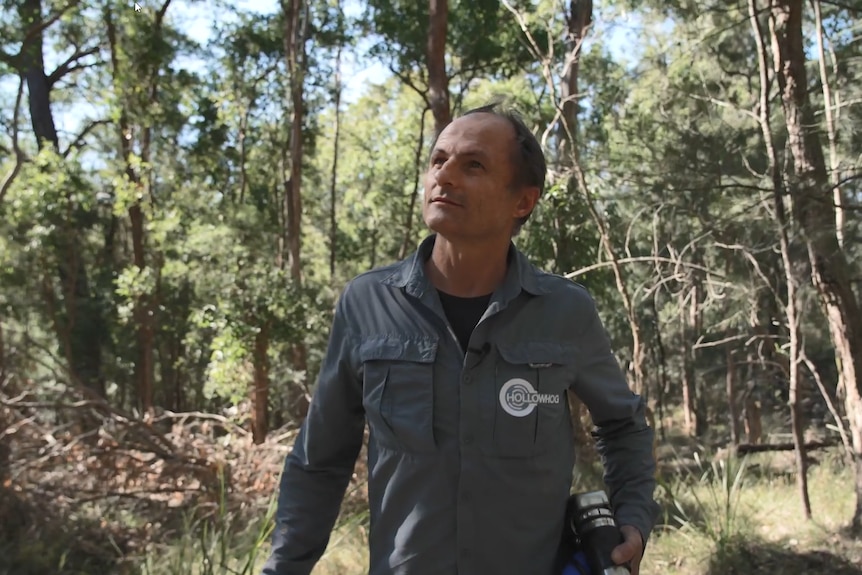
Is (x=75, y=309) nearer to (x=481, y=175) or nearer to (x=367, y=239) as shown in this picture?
(x=367, y=239)

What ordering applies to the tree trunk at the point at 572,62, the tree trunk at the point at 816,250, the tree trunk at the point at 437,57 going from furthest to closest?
the tree trunk at the point at 437,57, the tree trunk at the point at 572,62, the tree trunk at the point at 816,250

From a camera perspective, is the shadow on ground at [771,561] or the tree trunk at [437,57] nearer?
the shadow on ground at [771,561]

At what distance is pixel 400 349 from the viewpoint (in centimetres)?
143

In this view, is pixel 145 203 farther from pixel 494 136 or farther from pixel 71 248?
pixel 494 136

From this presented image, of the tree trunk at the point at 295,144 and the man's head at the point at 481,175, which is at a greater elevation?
the tree trunk at the point at 295,144

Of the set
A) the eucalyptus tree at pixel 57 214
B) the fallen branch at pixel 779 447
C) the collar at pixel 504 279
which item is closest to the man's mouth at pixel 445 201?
the collar at pixel 504 279

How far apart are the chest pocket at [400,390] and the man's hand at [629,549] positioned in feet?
1.36

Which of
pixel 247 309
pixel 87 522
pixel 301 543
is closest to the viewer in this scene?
pixel 301 543

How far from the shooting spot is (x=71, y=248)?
14.2 metres

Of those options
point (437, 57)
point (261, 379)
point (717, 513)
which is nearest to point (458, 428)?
point (717, 513)

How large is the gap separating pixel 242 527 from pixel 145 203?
31.7ft

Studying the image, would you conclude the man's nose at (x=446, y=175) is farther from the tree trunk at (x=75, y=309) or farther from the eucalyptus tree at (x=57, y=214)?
the tree trunk at (x=75, y=309)

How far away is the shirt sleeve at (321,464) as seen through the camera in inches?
58.9

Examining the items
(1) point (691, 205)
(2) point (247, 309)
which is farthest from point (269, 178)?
(1) point (691, 205)
